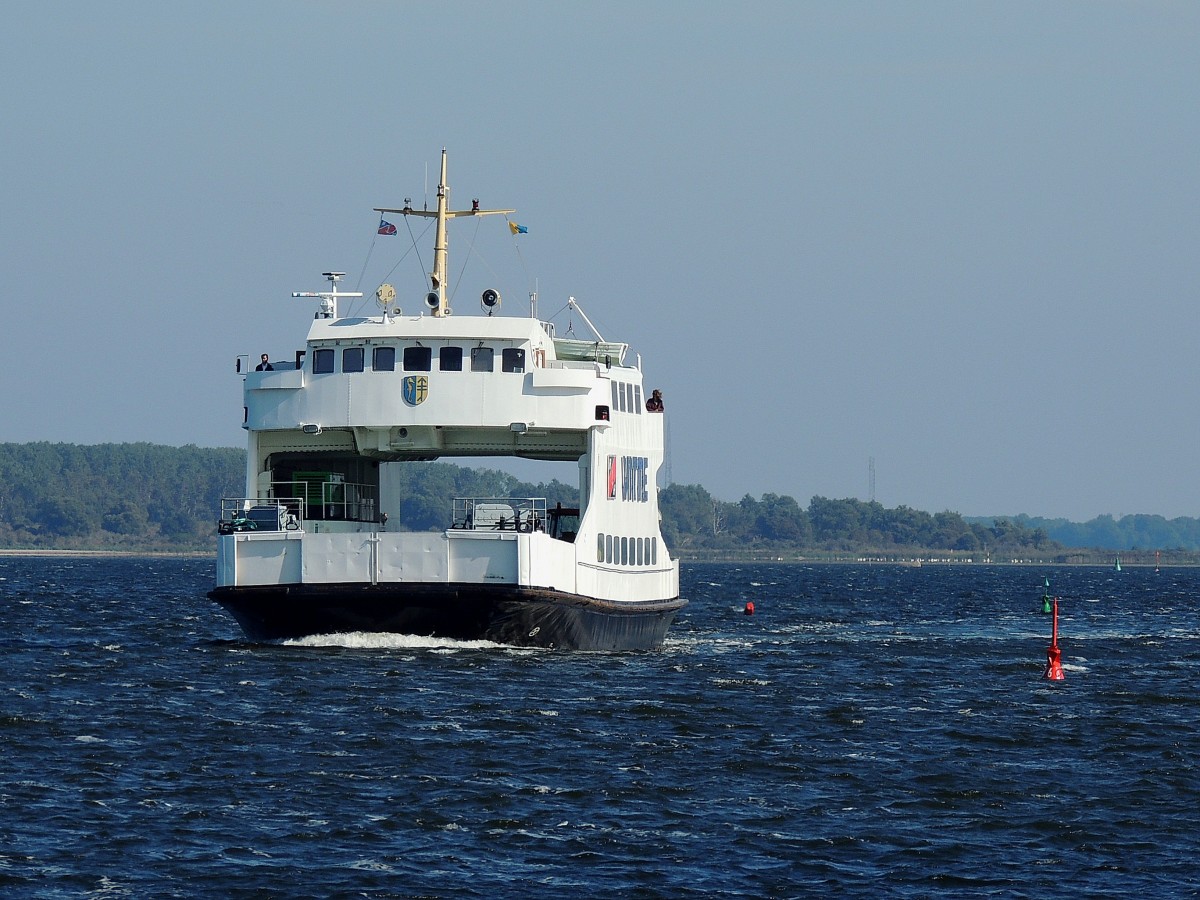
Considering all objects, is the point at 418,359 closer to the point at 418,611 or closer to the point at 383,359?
the point at 383,359

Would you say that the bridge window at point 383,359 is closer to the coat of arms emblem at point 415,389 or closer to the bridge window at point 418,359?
the bridge window at point 418,359

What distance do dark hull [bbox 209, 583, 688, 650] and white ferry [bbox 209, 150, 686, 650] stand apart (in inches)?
1.5

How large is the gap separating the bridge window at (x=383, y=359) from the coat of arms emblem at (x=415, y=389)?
549mm

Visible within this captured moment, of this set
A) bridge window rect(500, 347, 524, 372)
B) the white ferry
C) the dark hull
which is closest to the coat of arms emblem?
the white ferry

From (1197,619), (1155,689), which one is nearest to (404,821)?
(1155,689)

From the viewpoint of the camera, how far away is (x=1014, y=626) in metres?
61.5

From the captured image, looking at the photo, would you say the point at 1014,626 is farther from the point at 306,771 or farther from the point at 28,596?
the point at 306,771

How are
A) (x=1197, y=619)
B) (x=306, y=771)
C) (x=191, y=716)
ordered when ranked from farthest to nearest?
1. (x=1197, y=619)
2. (x=191, y=716)
3. (x=306, y=771)

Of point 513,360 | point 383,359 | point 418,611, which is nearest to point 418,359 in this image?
point 383,359

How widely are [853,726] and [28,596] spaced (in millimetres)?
51236

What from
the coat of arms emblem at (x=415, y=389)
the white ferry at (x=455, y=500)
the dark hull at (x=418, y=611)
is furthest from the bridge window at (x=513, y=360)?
the dark hull at (x=418, y=611)

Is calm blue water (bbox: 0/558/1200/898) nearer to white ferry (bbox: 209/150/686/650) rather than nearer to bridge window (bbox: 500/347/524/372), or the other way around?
white ferry (bbox: 209/150/686/650)

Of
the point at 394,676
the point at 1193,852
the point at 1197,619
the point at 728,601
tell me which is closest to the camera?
the point at 1193,852

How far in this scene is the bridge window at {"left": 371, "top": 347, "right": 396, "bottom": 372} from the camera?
36.2 metres
